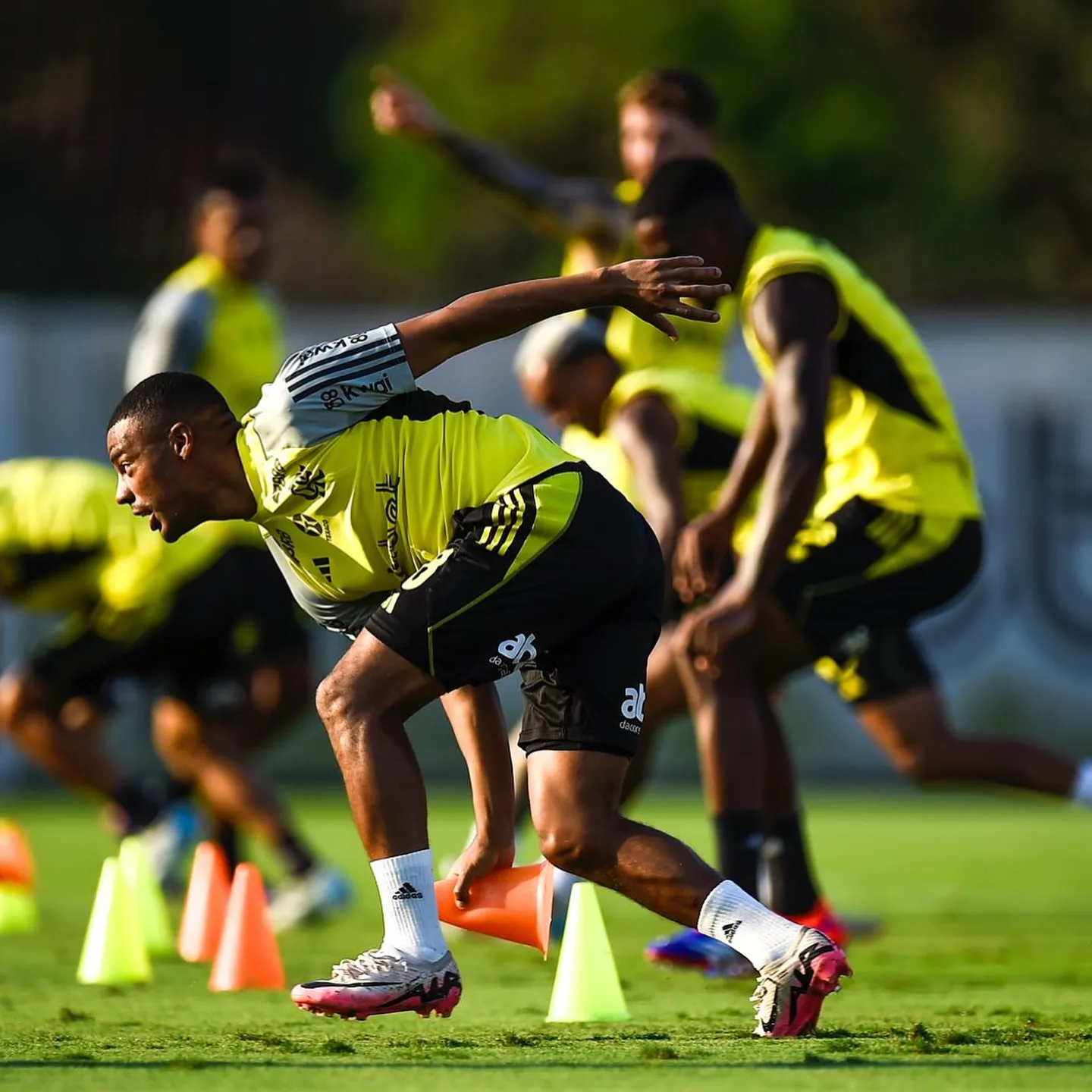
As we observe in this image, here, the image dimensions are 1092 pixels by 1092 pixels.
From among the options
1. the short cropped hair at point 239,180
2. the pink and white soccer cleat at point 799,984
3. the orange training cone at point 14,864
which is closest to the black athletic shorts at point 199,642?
the orange training cone at point 14,864

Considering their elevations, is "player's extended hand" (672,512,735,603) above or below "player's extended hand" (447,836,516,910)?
above

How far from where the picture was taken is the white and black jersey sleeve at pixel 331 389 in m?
5.18

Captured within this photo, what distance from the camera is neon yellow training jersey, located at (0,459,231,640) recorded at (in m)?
9.17

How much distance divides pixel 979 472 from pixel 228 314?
6950 millimetres

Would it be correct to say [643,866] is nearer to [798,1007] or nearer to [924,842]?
[798,1007]

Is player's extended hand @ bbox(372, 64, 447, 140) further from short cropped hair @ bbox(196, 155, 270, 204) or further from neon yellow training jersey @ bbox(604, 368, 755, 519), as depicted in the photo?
neon yellow training jersey @ bbox(604, 368, 755, 519)

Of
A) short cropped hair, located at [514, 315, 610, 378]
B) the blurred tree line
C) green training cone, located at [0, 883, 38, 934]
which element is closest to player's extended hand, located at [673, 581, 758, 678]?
short cropped hair, located at [514, 315, 610, 378]

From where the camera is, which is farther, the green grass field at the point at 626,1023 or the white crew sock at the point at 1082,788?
the white crew sock at the point at 1082,788

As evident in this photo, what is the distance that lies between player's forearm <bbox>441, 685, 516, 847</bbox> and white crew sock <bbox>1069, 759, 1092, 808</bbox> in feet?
7.48

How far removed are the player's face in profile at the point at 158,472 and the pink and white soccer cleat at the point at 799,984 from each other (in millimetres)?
1646

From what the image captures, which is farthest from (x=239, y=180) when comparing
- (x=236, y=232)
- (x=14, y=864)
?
(x=14, y=864)

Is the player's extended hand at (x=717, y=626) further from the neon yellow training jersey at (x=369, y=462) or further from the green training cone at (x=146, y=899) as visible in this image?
the green training cone at (x=146, y=899)

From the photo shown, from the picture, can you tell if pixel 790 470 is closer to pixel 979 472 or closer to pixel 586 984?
pixel 586 984

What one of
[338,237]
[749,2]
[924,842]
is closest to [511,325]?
[924,842]
